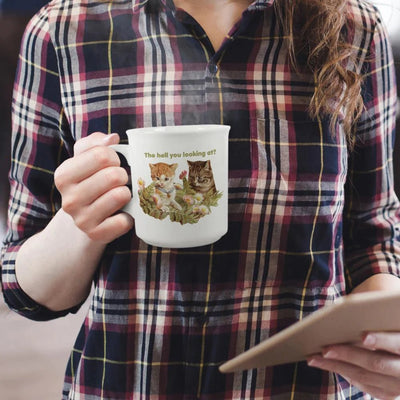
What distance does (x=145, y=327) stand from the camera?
0.75 m

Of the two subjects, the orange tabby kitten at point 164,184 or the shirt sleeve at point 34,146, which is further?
the shirt sleeve at point 34,146

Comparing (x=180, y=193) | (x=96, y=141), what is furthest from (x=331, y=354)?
(x=96, y=141)

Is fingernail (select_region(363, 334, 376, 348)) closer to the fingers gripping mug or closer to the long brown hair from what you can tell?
the fingers gripping mug

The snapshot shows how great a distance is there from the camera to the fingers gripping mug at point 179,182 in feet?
1.83

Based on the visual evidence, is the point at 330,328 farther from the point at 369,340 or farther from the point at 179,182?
the point at 179,182

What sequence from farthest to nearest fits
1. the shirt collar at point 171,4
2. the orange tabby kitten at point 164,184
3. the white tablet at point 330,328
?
the shirt collar at point 171,4
the orange tabby kitten at point 164,184
the white tablet at point 330,328

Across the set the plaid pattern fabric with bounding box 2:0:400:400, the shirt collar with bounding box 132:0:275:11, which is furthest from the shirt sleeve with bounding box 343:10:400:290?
the shirt collar with bounding box 132:0:275:11

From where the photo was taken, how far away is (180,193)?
0.58 metres

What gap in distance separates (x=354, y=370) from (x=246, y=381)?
0.18 metres

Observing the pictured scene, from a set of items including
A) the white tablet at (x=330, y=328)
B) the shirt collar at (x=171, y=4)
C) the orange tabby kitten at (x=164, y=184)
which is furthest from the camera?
the shirt collar at (x=171, y=4)

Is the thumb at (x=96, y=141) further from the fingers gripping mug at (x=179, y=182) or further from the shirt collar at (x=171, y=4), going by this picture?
the shirt collar at (x=171, y=4)

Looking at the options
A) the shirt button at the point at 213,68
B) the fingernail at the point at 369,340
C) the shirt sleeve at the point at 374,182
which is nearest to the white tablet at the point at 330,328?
the fingernail at the point at 369,340

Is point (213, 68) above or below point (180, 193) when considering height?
above

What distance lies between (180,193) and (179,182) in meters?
0.01
